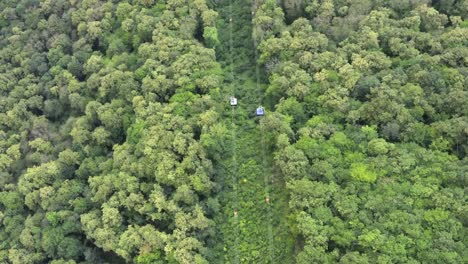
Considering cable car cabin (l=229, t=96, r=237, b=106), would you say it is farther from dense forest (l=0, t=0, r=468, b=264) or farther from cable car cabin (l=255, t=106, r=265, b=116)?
cable car cabin (l=255, t=106, r=265, b=116)

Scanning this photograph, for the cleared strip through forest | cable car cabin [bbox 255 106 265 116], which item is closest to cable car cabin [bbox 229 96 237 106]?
the cleared strip through forest

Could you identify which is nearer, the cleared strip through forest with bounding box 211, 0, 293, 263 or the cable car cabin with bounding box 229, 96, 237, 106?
the cleared strip through forest with bounding box 211, 0, 293, 263

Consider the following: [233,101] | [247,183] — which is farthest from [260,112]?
[247,183]

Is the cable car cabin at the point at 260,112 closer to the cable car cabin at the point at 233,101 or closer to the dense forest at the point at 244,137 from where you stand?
the dense forest at the point at 244,137

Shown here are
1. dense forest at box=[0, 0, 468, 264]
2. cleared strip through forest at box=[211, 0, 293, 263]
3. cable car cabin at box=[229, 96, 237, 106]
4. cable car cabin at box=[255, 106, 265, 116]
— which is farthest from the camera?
cable car cabin at box=[229, 96, 237, 106]

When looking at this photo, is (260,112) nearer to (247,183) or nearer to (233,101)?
(233,101)

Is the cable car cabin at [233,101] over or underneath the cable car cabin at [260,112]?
over

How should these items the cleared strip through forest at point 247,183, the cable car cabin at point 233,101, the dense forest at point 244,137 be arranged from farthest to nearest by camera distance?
the cable car cabin at point 233,101
the cleared strip through forest at point 247,183
the dense forest at point 244,137

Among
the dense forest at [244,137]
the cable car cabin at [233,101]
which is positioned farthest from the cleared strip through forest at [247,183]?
the cable car cabin at [233,101]

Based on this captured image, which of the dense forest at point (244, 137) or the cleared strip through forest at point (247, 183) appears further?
the cleared strip through forest at point (247, 183)
